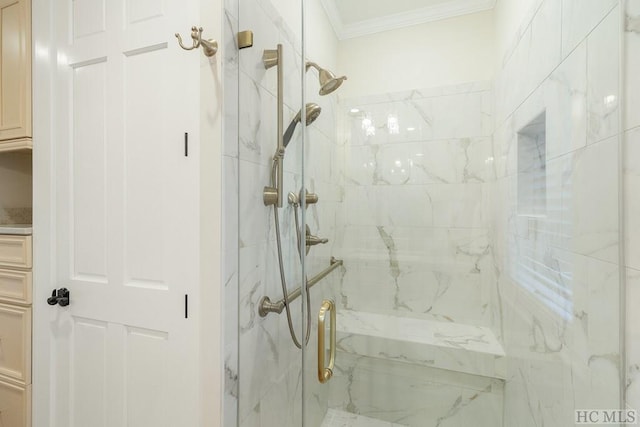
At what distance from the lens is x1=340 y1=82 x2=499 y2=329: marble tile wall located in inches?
71.7

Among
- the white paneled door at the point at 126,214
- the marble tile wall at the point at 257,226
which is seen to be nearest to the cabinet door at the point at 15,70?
the white paneled door at the point at 126,214

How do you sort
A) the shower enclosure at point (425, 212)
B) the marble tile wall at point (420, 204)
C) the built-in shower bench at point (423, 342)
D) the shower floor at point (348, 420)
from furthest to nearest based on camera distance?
1. the marble tile wall at point (420, 204)
2. the shower floor at point (348, 420)
3. the built-in shower bench at point (423, 342)
4. the shower enclosure at point (425, 212)

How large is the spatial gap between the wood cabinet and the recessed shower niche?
7.14 ft

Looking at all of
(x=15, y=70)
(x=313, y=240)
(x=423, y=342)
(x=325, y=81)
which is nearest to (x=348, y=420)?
(x=423, y=342)

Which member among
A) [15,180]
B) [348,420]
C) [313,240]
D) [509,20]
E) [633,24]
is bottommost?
[348,420]

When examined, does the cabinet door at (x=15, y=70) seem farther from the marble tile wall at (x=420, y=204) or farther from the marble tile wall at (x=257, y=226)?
the marble tile wall at (x=420, y=204)

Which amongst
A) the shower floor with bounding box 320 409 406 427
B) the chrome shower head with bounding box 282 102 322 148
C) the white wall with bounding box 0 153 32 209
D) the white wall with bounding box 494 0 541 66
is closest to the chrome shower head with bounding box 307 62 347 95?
the chrome shower head with bounding box 282 102 322 148

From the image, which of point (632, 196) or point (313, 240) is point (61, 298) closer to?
point (313, 240)

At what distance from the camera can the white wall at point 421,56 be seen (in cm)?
183

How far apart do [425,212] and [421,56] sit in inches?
42.3

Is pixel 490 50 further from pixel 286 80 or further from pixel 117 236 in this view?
pixel 117 236

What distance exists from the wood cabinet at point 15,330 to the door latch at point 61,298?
17 centimetres

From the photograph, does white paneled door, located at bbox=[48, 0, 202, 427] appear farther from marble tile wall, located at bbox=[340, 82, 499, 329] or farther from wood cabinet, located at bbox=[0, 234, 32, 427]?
marble tile wall, located at bbox=[340, 82, 499, 329]

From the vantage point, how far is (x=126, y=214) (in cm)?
109
